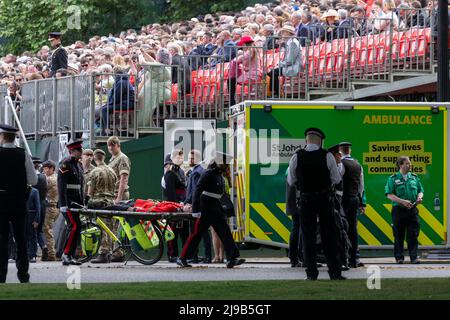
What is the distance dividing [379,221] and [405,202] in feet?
3.76

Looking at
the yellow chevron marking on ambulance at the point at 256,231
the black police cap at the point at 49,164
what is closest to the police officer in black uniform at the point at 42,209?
the black police cap at the point at 49,164

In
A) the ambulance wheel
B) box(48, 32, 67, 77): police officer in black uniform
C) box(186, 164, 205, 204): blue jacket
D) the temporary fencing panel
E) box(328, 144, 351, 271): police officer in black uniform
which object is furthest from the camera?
box(48, 32, 67, 77): police officer in black uniform

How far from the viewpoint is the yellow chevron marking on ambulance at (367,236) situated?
25625 millimetres

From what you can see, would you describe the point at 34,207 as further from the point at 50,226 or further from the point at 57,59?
the point at 57,59

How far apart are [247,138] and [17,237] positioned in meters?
6.20

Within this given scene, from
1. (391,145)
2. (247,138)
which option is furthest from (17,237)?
(391,145)

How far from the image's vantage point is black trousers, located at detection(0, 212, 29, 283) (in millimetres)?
19547

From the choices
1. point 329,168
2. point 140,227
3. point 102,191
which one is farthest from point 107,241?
point 329,168

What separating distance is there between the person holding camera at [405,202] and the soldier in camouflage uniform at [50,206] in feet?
18.8

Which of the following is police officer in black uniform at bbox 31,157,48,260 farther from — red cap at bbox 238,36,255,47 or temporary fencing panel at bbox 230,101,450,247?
red cap at bbox 238,36,255,47

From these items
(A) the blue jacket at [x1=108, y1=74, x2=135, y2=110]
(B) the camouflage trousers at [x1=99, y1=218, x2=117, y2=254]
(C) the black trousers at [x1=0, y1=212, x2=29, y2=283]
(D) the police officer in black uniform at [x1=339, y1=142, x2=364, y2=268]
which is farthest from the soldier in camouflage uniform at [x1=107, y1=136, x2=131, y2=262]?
(C) the black trousers at [x1=0, y1=212, x2=29, y2=283]

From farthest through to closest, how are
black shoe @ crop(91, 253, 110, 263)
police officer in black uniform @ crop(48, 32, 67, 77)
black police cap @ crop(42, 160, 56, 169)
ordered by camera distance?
1. police officer in black uniform @ crop(48, 32, 67, 77)
2. black police cap @ crop(42, 160, 56, 169)
3. black shoe @ crop(91, 253, 110, 263)

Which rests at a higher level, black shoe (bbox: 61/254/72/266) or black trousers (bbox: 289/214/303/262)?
black trousers (bbox: 289/214/303/262)

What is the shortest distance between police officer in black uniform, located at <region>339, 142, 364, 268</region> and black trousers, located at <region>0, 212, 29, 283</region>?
557cm
